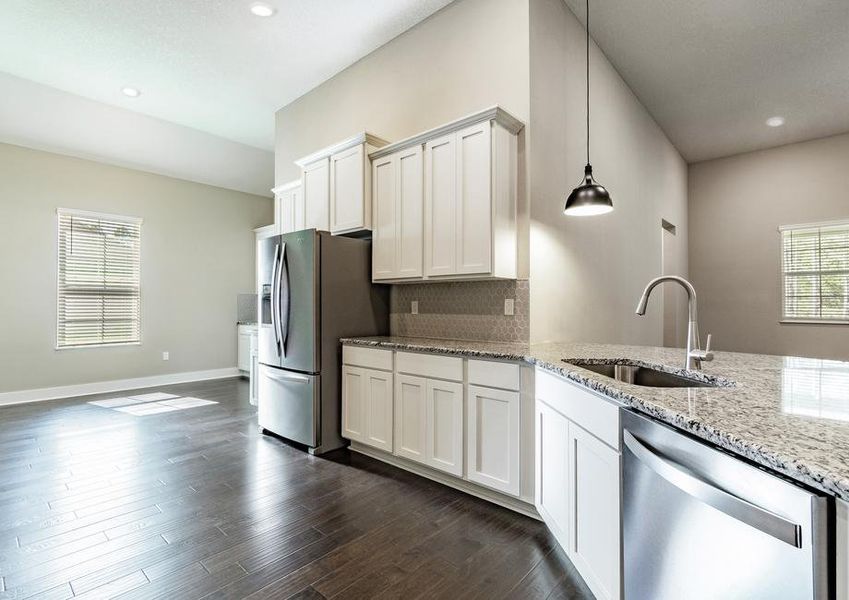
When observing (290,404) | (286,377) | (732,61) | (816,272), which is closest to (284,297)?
(286,377)

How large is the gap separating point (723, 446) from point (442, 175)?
2.60 meters

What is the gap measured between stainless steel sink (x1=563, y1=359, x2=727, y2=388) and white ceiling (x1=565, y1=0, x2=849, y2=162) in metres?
3.02

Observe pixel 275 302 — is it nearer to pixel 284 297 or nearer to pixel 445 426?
pixel 284 297

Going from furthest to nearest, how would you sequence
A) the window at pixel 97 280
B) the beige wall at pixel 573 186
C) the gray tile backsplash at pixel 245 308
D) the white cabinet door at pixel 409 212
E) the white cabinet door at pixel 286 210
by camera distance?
the gray tile backsplash at pixel 245 308, the window at pixel 97 280, the white cabinet door at pixel 286 210, the white cabinet door at pixel 409 212, the beige wall at pixel 573 186

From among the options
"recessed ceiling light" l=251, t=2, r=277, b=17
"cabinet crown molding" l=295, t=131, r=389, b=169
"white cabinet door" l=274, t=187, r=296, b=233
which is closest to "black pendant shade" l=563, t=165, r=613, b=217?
"cabinet crown molding" l=295, t=131, r=389, b=169

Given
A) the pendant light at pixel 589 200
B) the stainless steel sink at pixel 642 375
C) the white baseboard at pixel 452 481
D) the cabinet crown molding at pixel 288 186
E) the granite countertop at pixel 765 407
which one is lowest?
the white baseboard at pixel 452 481

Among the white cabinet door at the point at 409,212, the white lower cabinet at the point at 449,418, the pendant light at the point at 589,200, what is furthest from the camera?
Result: the white cabinet door at the point at 409,212

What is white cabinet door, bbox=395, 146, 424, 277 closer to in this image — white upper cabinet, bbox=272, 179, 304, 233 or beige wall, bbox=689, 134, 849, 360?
white upper cabinet, bbox=272, 179, 304, 233

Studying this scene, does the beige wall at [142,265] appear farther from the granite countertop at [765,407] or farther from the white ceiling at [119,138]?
the granite countertop at [765,407]

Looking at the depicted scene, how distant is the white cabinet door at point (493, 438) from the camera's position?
8.23 ft

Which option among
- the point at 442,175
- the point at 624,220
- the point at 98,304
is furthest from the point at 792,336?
the point at 98,304

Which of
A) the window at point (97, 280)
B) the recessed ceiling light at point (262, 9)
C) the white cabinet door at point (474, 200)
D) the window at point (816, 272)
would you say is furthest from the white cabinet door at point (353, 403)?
the window at point (816, 272)

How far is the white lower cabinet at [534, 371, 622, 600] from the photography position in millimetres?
1580

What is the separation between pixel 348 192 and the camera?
3879 mm
